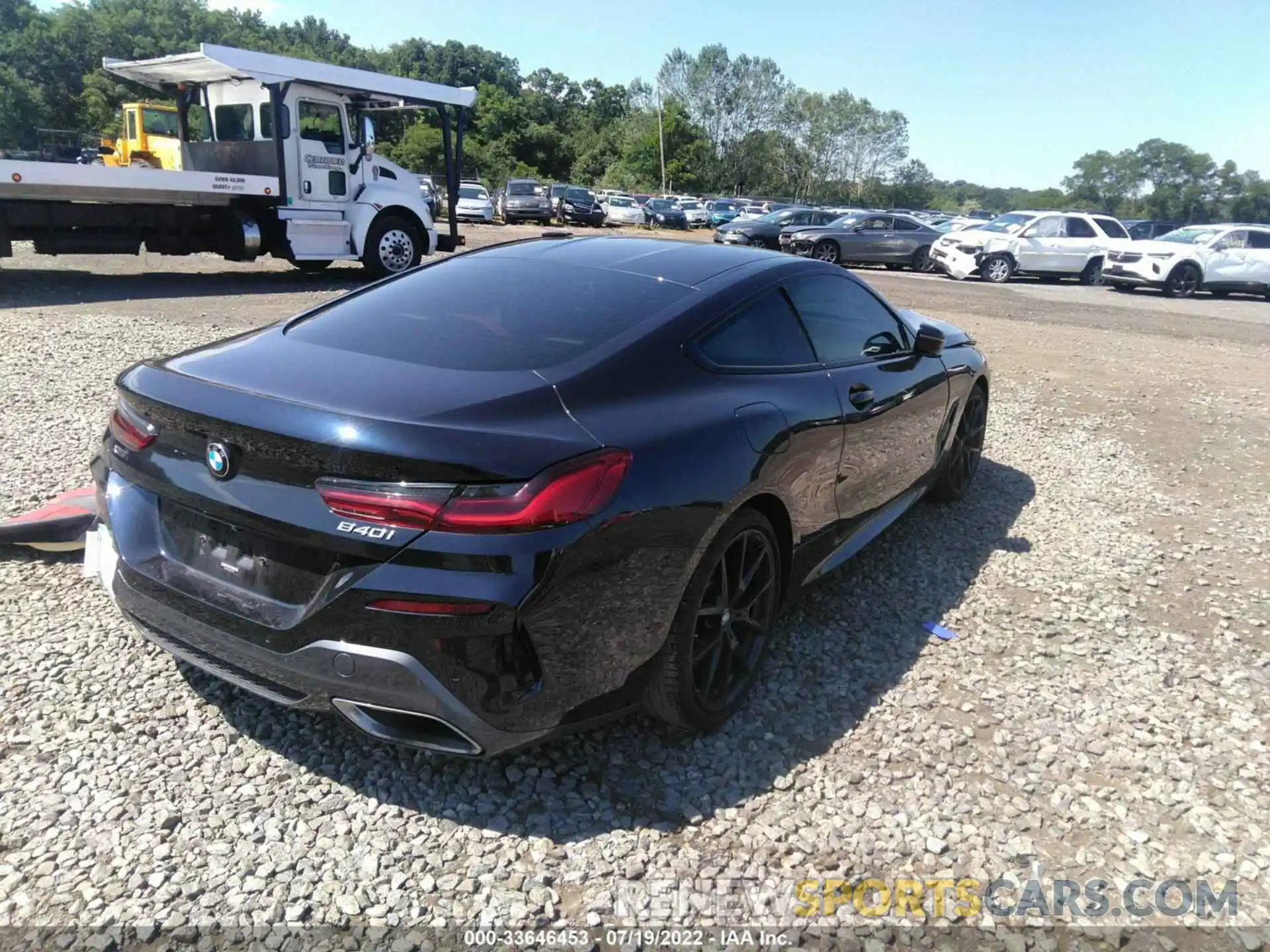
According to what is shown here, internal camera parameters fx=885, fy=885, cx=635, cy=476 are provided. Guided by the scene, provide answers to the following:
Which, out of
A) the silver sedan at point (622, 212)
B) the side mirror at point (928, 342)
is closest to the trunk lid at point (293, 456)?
the side mirror at point (928, 342)

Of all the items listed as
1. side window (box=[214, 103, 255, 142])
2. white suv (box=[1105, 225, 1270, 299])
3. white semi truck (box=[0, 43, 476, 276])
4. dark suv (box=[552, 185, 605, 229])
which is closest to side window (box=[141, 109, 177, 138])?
white semi truck (box=[0, 43, 476, 276])

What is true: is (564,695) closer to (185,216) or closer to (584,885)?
(584,885)

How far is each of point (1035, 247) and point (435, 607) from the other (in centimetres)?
2403

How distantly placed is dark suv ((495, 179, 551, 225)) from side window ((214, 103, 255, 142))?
20514 mm

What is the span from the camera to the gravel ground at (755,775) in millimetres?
2287

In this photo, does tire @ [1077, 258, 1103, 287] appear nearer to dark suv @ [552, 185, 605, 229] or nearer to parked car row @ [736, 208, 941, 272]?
parked car row @ [736, 208, 941, 272]

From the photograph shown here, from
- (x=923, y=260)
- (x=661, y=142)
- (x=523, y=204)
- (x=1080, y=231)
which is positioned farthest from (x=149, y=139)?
(x=661, y=142)

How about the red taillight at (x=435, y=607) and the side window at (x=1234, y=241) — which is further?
the side window at (x=1234, y=241)

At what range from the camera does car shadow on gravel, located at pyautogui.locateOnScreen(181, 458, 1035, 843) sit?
102 inches

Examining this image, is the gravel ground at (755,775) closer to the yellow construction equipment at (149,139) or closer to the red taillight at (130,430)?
the red taillight at (130,430)

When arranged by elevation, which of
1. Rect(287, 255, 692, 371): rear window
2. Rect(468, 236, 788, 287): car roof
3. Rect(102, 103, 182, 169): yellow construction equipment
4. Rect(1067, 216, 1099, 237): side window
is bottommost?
Rect(287, 255, 692, 371): rear window

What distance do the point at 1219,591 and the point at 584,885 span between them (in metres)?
3.75

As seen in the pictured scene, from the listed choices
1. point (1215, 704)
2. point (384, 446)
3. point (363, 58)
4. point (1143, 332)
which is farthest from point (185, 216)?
point (363, 58)

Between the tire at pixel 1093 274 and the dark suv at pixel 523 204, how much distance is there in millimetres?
19495
